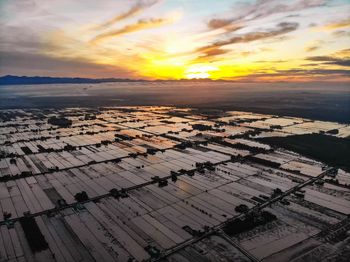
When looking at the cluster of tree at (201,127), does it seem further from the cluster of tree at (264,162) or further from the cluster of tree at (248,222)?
the cluster of tree at (248,222)

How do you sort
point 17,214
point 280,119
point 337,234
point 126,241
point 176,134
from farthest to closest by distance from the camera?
1. point 280,119
2. point 176,134
3. point 17,214
4. point 337,234
5. point 126,241

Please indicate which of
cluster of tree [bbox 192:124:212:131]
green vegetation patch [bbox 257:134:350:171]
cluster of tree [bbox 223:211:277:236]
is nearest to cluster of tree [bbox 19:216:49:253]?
cluster of tree [bbox 223:211:277:236]

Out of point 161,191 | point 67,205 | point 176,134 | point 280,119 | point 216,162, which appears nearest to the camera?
Answer: point 67,205

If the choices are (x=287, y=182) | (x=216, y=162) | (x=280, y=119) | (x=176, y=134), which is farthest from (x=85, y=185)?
(x=280, y=119)

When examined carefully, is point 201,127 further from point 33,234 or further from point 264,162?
point 33,234

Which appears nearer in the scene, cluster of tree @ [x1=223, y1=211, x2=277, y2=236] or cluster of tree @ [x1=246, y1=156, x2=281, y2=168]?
cluster of tree @ [x1=223, y1=211, x2=277, y2=236]

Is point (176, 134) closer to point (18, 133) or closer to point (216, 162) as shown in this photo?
point (216, 162)

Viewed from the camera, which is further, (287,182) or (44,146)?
(44,146)

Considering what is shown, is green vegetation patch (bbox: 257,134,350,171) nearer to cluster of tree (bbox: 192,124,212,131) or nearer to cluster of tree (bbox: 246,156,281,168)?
cluster of tree (bbox: 246,156,281,168)
